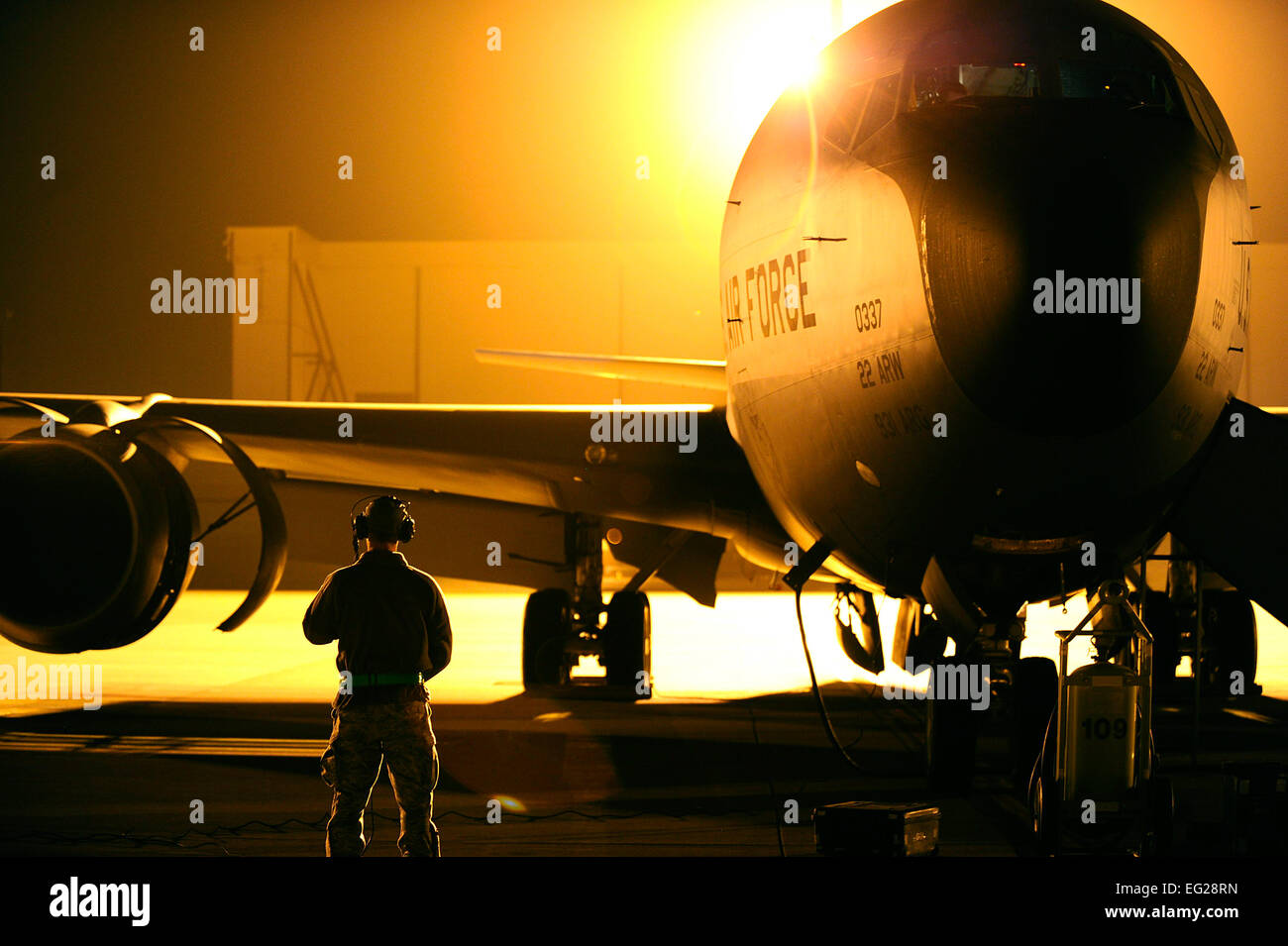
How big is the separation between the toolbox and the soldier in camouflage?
1470 millimetres

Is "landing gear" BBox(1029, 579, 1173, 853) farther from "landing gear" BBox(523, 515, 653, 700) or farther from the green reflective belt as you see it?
"landing gear" BBox(523, 515, 653, 700)

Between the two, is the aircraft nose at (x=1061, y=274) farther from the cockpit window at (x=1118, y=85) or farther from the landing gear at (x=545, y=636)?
the landing gear at (x=545, y=636)

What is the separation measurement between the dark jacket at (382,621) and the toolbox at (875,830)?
5.14 feet

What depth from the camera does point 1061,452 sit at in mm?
5371

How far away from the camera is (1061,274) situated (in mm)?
5004

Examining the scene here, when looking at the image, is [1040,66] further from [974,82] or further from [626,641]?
[626,641]

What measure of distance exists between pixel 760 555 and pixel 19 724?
521 cm

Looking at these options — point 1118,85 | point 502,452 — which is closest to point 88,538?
point 502,452

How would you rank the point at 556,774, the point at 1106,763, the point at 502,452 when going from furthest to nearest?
1. the point at 502,452
2. the point at 556,774
3. the point at 1106,763

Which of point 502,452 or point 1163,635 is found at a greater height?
point 502,452

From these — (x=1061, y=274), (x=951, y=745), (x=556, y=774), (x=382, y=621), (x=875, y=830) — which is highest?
(x=1061, y=274)

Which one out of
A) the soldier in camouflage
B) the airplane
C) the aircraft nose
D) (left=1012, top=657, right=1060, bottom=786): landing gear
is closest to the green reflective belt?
the soldier in camouflage

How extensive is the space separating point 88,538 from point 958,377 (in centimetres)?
500

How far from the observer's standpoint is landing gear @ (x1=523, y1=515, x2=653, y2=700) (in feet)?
35.5
